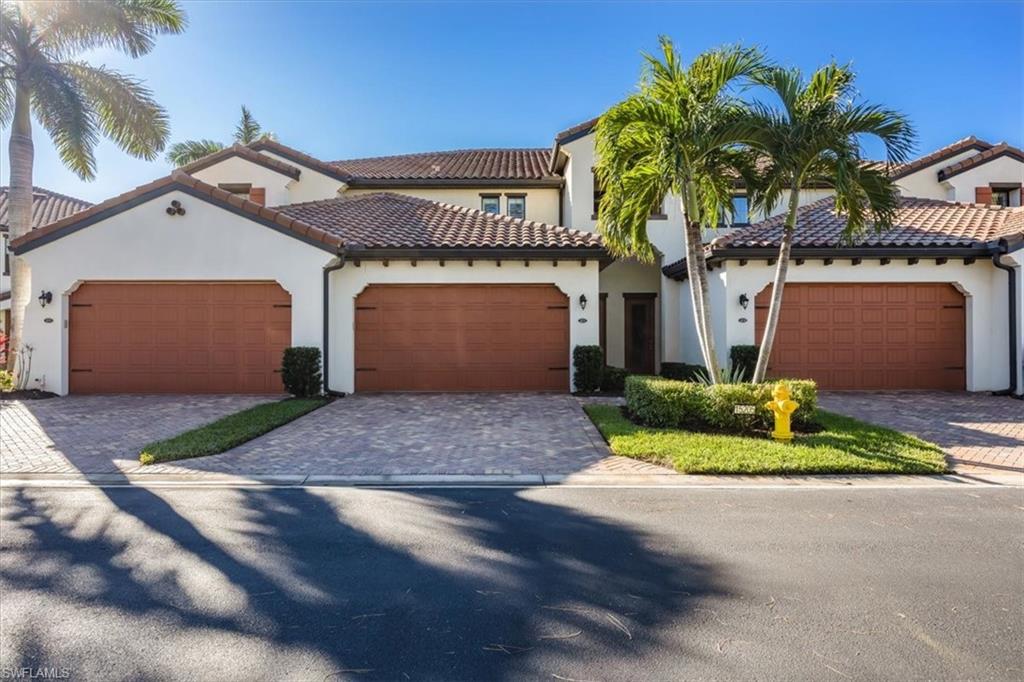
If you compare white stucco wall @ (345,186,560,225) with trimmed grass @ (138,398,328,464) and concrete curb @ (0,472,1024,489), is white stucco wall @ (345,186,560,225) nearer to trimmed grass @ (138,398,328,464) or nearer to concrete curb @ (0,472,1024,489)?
trimmed grass @ (138,398,328,464)

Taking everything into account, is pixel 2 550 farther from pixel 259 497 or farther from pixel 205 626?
pixel 205 626

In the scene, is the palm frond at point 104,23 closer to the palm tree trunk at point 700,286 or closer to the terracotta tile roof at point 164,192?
the terracotta tile roof at point 164,192

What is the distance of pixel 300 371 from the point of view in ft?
41.1

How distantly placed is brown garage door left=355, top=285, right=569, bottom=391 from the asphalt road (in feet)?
26.5

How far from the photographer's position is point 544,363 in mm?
13867

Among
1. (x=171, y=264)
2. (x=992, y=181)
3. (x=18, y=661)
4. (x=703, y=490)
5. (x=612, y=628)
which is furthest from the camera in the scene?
(x=992, y=181)

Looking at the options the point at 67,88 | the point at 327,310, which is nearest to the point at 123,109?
the point at 67,88

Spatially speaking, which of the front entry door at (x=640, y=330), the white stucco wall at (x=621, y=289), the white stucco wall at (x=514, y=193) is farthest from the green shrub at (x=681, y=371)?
the white stucco wall at (x=514, y=193)

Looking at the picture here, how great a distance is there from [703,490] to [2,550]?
636 cm

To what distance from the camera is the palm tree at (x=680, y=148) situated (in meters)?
8.52

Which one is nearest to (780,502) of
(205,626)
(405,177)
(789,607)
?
(789,607)

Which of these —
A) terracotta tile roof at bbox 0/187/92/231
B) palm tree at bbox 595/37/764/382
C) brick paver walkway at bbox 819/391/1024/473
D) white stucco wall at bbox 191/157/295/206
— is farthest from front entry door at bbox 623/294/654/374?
terracotta tile roof at bbox 0/187/92/231

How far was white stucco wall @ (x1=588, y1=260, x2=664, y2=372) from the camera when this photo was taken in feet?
59.3

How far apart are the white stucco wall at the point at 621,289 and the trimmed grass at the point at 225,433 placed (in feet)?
32.8
